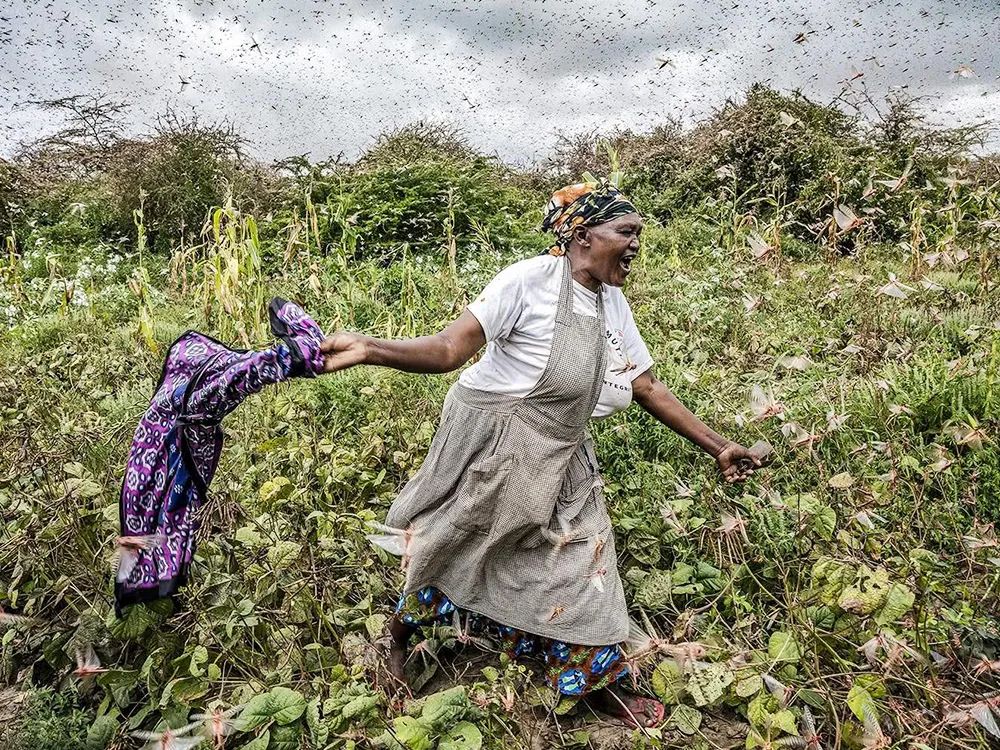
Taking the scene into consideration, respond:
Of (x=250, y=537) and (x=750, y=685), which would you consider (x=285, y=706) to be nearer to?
(x=250, y=537)

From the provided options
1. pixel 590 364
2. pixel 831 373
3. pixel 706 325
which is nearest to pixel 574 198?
pixel 590 364

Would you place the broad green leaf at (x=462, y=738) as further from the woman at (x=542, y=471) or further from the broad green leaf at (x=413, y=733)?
the woman at (x=542, y=471)

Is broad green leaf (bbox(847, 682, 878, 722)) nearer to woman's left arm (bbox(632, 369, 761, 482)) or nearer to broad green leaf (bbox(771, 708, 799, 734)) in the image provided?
broad green leaf (bbox(771, 708, 799, 734))

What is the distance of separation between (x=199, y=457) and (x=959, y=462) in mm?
2403

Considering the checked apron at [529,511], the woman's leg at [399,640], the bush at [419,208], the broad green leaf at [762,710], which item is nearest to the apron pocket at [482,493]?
the checked apron at [529,511]

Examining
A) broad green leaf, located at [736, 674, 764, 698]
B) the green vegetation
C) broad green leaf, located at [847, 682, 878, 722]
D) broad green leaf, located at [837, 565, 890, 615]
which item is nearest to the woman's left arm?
the green vegetation

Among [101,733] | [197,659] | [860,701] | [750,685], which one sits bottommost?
[101,733]

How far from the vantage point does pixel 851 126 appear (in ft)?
28.4

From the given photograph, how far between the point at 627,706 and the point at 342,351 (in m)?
1.18

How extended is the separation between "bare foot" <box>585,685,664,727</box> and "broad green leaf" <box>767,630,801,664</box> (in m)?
0.33

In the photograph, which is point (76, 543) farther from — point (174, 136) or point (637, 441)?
point (174, 136)

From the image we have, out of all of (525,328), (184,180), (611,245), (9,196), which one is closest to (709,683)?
(525,328)

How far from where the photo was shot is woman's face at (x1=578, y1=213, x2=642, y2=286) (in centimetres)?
195

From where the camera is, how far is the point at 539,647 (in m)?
2.04
